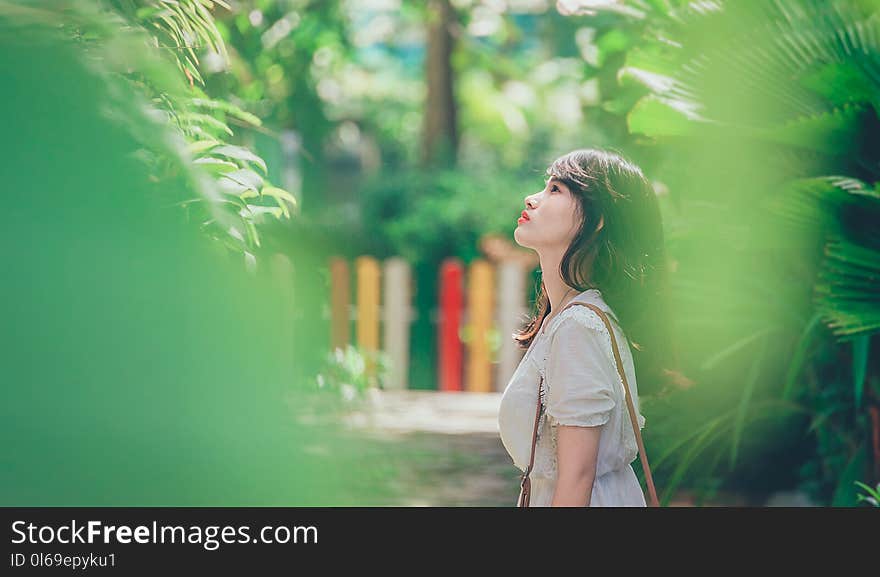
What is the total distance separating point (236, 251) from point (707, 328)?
8.35 feet

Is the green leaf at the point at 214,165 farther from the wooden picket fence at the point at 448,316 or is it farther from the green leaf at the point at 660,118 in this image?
the wooden picket fence at the point at 448,316

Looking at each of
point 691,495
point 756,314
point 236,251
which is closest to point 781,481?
point 691,495

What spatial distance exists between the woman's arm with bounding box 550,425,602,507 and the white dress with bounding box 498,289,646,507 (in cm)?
3

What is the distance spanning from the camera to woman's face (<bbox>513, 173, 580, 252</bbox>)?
2346 millimetres

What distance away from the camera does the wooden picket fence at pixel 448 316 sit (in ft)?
30.8

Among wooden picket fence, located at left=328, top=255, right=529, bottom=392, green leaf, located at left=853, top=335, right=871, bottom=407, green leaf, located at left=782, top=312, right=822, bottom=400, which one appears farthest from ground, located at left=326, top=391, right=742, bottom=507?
green leaf, located at left=853, top=335, right=871, bottom=407

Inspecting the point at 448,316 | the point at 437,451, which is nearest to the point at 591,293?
the point at 437,451

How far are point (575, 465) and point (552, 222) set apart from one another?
499 millimetres

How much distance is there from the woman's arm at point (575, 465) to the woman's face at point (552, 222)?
39 cm

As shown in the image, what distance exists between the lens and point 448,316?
9523mm

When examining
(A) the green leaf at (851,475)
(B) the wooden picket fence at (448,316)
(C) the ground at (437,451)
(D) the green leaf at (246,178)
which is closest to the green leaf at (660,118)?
(A) the green leaf at (851,475)

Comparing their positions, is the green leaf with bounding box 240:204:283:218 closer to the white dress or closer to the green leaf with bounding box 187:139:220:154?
the green leaf with bounding box 187:139:220:154
